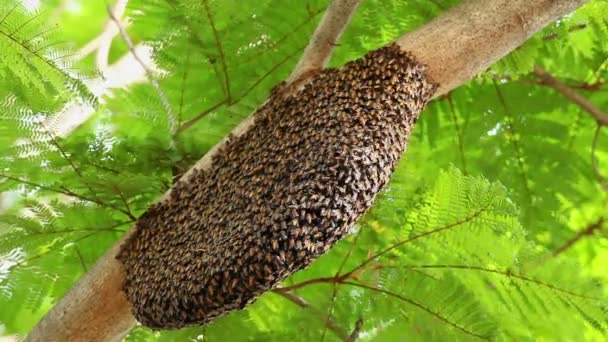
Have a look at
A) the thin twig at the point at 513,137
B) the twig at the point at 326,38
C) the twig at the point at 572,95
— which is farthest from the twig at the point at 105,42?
the twig at the point at 326,38

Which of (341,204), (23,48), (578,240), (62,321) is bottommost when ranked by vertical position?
(578,240)

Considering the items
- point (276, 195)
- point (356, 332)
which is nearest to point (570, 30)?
point (356, 332)

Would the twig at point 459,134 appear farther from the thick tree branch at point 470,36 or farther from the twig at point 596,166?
the thick tree branch at point 470,36

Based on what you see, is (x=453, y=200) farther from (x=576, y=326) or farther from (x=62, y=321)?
(x=62, y=321)

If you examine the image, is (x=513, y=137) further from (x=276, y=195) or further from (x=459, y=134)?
(x=276, y=195)

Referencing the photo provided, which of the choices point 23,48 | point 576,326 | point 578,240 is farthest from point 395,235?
point 23,48
